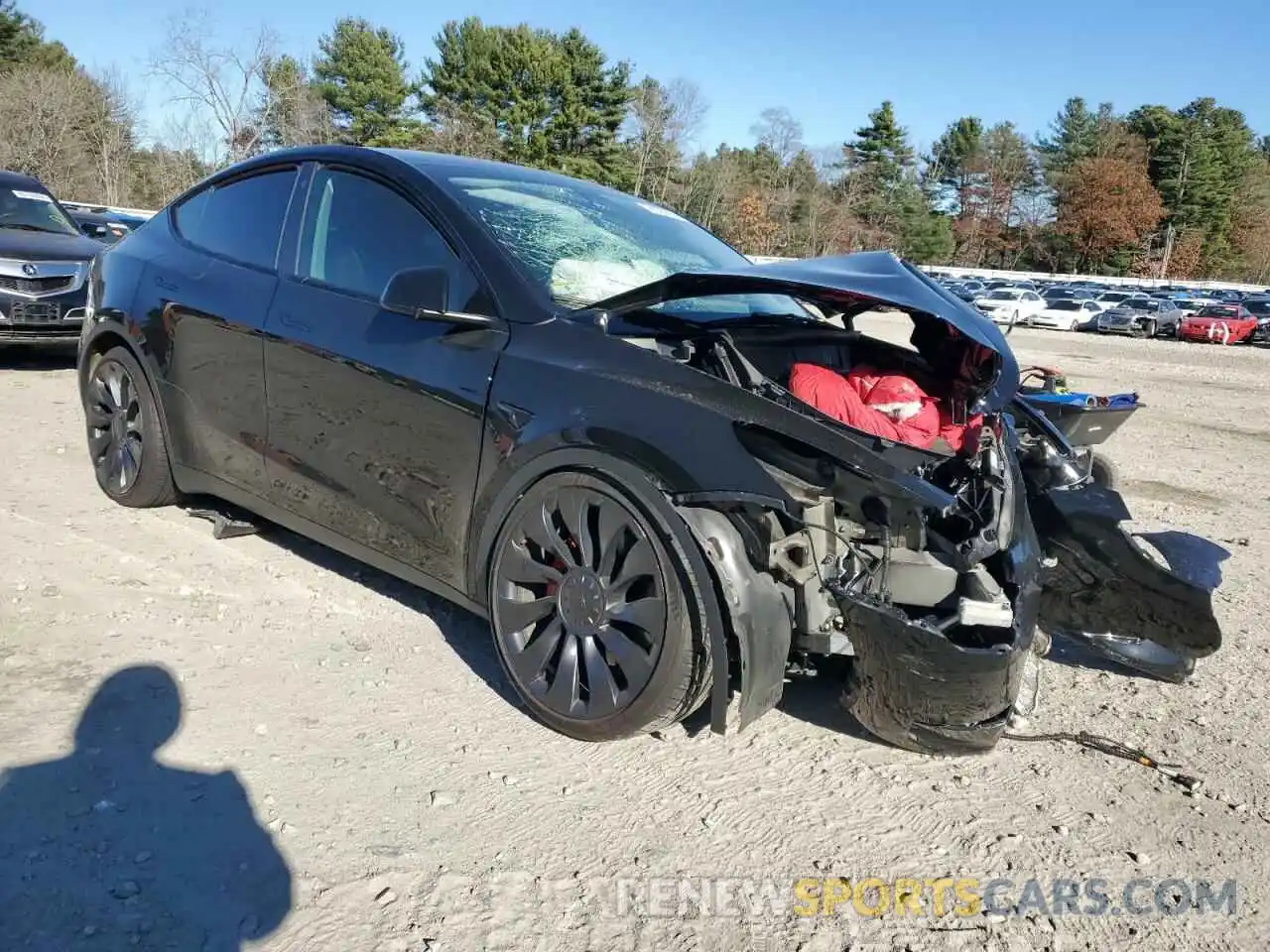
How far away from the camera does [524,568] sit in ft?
9.60

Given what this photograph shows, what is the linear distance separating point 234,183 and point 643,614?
2.84 m

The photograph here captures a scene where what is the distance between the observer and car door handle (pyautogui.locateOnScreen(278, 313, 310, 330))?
11.6 feet

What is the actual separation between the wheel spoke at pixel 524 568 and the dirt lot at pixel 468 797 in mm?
459

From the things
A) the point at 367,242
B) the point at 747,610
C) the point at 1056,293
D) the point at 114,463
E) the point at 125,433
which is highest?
the point at 1056,293

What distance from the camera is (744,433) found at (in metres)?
2.56

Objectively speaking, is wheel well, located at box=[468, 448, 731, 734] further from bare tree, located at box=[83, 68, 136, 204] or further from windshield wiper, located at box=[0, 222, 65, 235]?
A: bare tree, located at box=[83, 68, 136, 204]

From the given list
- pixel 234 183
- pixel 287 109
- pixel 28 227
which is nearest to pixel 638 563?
pixel 234 183

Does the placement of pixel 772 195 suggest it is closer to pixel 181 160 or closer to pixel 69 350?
pixel 181 160

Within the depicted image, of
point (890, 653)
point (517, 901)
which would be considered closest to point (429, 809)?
point (517, 901)

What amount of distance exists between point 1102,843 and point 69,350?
9519 millimetres

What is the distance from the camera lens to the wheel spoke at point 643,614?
2.64 meters

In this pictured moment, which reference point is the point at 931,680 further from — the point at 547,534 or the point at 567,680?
the point at 547,534

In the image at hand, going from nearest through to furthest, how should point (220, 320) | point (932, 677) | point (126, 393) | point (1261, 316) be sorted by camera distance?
point (932, 677), point (220, 320), point (126, 393), point (1261, 316)

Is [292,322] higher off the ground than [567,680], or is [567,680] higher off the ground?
[292,322]
